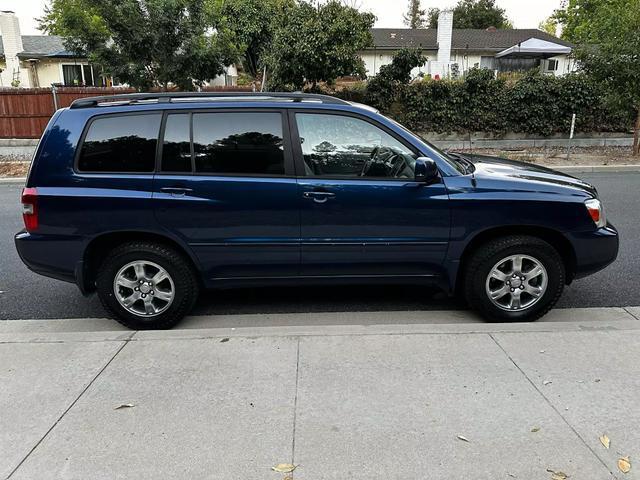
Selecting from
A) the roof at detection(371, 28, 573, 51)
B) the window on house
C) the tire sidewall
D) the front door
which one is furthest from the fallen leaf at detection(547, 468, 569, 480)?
the window on house

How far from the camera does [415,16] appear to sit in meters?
72.9

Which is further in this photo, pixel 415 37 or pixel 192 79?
pixel 415 37

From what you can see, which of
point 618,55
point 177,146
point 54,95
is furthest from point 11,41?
point 177,146

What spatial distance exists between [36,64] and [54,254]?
29.0 metres

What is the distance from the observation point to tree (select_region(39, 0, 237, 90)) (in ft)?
44.0

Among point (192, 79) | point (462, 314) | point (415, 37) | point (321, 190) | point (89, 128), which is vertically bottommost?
point (462, 314)

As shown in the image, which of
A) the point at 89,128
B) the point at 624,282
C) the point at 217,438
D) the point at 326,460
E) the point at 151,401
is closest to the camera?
the point at 326,460

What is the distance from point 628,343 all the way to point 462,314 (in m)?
1.24

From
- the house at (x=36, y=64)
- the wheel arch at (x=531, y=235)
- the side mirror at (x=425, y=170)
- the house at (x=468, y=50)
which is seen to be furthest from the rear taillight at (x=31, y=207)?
the house at (x=468, y=50)

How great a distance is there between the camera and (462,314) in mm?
4504

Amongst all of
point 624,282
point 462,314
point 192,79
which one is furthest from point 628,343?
point 192,79

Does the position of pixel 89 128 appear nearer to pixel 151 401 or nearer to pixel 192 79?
pixel 151 401

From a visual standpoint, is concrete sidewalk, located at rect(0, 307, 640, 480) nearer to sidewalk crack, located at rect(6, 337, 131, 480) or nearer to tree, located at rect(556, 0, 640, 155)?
sidewalk crack, located at rect(6, 337, 131, 480)

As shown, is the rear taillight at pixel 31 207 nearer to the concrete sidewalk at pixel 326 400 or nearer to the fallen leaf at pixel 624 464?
the concrete sidewalk at pixel 326 400
